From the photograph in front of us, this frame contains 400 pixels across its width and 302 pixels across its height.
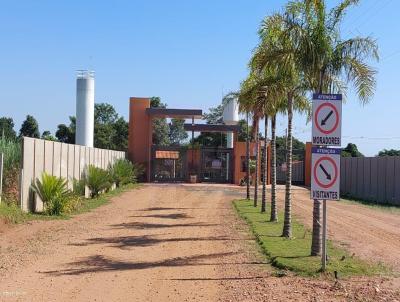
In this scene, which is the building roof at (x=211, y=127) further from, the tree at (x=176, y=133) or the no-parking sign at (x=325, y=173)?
the tree at (x=176, y=133)

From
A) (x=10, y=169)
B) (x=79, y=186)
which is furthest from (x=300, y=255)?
(x=79, y=186)

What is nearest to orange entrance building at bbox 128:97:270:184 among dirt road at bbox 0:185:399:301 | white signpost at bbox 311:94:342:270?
dirt road at bbox 0:185:399:301

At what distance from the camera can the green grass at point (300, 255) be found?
420 inches

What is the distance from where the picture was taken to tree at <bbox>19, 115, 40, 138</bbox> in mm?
85688

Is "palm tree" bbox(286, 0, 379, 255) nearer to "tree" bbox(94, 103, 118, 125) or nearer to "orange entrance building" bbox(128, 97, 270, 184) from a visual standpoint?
"orange entrance building" bbox(128, 97, 270, 184)

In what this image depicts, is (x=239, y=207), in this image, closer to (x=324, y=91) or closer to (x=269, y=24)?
(x=269, y=24)

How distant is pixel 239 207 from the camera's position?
2530cm

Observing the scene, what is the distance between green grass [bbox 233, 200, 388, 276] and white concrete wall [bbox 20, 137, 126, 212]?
7874 millimetres

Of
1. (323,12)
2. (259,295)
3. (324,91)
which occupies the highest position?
(323,12)

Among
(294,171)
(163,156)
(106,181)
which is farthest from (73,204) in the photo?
(294,171)

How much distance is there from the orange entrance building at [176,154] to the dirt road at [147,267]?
31.1 m

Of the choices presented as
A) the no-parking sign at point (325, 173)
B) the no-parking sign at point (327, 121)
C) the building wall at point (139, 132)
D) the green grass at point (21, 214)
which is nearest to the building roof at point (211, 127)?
the building wall at point (139, 132)

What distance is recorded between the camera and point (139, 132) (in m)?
50.5

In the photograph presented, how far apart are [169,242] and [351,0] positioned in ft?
23.7
